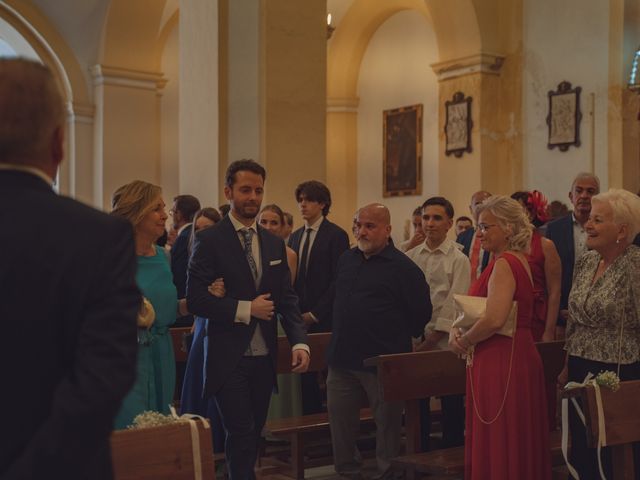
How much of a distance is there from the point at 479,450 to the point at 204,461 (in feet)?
6.94

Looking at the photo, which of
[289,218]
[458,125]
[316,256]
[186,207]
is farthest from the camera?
[458,125]

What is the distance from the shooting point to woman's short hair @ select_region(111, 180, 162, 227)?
13.6 feet

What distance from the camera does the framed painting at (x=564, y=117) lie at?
11.5 meters

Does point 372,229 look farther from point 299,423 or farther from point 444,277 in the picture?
point 299,423

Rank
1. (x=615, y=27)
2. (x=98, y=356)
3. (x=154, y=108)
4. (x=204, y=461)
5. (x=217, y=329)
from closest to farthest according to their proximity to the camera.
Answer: (x=98, y=356) → (x=204, y=461) → (x=217, y=329) → (x=615, y=27) → (x=154, y=108)

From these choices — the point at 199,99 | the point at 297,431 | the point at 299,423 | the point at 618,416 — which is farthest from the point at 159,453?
the point at 199,99

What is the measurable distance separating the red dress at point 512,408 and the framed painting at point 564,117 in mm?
7147

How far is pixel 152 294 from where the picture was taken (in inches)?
166

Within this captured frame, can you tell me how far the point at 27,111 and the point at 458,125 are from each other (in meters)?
11.1

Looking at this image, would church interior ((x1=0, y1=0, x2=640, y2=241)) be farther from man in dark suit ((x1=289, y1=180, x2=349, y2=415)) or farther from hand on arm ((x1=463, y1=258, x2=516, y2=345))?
hand on arm ((x1=463, y1=258, x2=516, y2=345))

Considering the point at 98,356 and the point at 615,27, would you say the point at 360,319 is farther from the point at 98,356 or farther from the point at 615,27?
the point at 615,27

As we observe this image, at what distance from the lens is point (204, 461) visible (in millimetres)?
3154

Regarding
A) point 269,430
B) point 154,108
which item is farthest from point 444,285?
point 154,108

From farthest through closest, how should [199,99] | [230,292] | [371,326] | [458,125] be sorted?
1. [458,125]
2. [199,99]
3. [371,326]
4. [230,292]
